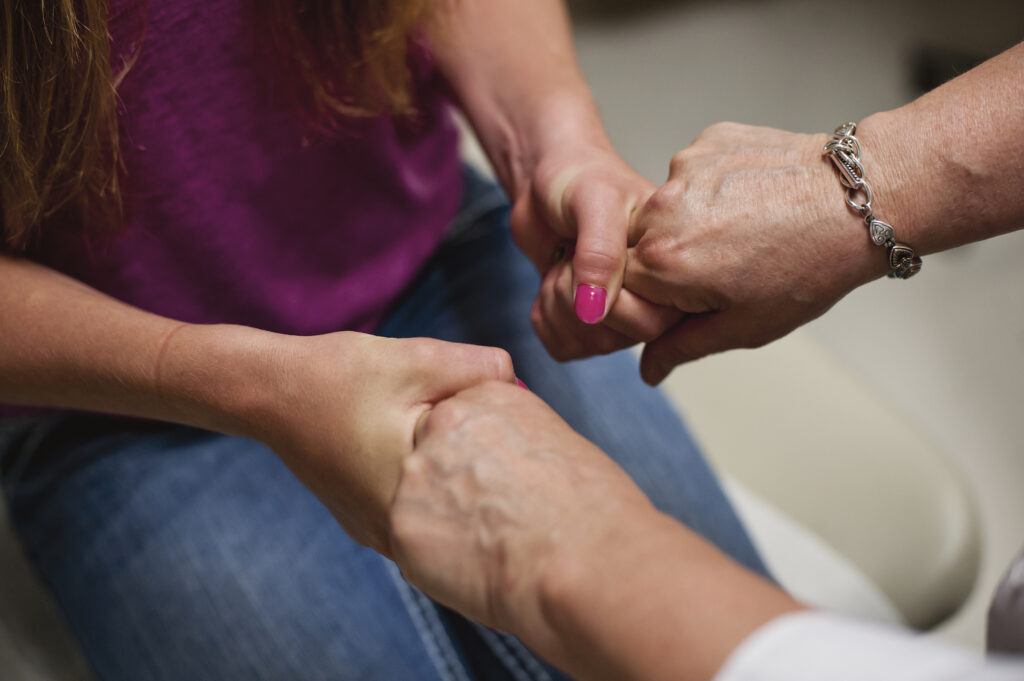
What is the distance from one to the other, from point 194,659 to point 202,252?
283 mm

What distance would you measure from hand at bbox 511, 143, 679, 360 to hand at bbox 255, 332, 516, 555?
132 mm

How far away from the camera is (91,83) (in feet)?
1.50

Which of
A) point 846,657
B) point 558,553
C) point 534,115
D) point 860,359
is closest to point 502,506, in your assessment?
point 558,553

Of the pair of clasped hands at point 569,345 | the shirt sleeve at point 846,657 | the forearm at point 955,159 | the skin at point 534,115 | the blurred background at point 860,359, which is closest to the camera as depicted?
the shirt sleeve at point 846,657

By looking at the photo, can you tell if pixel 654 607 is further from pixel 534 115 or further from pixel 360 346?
pixel 534 115

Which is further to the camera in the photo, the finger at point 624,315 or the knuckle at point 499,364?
the finger at point 624,315

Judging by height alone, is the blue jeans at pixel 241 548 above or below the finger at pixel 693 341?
below

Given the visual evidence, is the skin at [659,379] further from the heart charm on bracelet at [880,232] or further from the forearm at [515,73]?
the forearm at [515,73]

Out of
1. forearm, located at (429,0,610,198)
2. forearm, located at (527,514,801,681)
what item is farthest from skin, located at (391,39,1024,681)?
forearm, located at (429,0,610,198)

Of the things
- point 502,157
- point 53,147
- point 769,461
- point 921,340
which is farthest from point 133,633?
point 921,340

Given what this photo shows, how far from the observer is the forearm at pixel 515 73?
633 mm

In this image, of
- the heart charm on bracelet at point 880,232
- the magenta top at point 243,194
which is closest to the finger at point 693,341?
the heart charm on bracelet at point 880,232

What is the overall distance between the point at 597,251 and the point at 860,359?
32.8 inches

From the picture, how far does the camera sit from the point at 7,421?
2.05 feet
